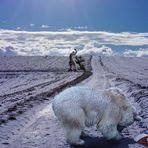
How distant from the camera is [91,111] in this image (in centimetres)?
746

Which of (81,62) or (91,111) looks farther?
(81,62)

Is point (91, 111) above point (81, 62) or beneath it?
above

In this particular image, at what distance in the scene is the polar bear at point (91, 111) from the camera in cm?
721

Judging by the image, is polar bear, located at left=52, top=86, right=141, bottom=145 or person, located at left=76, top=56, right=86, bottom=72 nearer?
polar bear, located at left=52, top=86, right=141, bottom=145

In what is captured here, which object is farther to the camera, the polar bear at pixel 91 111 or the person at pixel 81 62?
the person at pixel 81 62

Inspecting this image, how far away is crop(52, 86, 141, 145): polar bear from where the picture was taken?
23.7ft

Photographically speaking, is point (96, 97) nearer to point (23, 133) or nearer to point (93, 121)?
point (93, 121)

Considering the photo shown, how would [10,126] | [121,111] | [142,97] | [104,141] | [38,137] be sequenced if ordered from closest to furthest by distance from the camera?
[121,111], [104,141], [38,137], [10,126], [142,97]

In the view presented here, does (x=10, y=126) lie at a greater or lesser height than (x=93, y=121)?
lesser

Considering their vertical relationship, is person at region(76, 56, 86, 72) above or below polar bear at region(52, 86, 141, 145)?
below

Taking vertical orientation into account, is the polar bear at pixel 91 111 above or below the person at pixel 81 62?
above

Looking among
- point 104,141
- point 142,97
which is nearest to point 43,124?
point 104,141

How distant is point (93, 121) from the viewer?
749cm

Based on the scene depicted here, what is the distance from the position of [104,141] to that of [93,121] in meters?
1.03
